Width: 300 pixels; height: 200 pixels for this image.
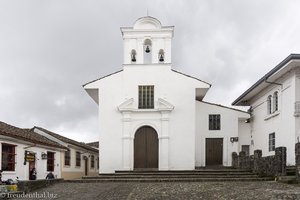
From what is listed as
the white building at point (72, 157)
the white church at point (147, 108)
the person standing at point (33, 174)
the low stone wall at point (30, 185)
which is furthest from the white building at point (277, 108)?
the person standing at point (33, 174)

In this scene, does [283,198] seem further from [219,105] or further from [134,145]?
[219,105]

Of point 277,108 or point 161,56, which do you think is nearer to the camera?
point 277,108

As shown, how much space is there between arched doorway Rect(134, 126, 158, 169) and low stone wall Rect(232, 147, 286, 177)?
16.1ft

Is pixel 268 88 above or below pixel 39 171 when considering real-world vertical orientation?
above

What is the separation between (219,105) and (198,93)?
1.64 metres

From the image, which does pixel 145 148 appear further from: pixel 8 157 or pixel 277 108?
pixel 277 108

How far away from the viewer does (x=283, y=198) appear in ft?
35.8

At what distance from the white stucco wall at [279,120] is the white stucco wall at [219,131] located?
124 centimetres

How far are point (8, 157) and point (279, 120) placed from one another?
1426 cm

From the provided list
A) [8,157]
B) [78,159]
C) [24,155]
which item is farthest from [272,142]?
[78,159]

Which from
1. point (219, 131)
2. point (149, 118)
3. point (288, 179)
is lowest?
point (288, 179)

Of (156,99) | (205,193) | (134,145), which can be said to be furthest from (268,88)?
(205,193)

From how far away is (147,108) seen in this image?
2234 centimetres

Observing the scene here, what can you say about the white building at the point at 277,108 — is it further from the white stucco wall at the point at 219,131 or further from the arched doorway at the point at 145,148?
the arched doorway at the point at 145,148
